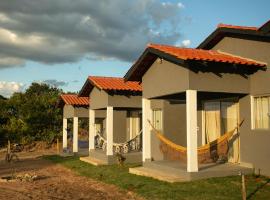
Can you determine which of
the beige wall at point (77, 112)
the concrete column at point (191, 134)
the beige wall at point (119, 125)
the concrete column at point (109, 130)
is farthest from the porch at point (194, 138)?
the beige wall at point (77, 112)

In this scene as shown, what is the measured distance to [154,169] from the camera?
12.7 meters

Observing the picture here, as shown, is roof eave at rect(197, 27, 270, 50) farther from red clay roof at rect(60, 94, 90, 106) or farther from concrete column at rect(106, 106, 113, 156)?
red clay roof at rect(60, 94, 90, 106)

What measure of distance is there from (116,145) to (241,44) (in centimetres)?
767

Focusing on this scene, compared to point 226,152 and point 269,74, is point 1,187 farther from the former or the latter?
point 269,74

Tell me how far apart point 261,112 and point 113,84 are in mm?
7773

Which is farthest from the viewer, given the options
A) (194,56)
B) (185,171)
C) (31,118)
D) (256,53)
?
(31,118)

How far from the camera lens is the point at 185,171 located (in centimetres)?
1061

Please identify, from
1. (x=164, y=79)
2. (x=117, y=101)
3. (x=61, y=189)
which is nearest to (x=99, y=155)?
(x=117, y=101)

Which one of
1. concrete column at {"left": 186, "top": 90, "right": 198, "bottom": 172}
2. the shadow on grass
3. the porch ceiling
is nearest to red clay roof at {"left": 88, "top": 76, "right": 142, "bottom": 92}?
the porch ceiling

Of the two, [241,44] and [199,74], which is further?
[241,44]

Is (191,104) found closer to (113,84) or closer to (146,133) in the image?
(146,133)

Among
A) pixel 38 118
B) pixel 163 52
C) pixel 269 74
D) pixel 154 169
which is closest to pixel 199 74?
pixel 163 52

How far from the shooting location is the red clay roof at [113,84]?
16.6m

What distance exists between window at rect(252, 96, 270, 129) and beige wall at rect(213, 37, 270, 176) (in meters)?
0.17
